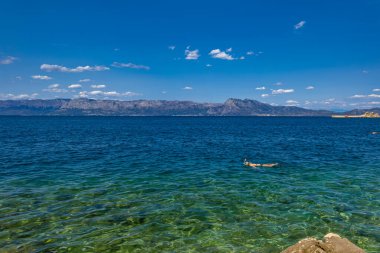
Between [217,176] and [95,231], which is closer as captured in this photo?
[95,231]

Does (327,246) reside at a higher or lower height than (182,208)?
higher

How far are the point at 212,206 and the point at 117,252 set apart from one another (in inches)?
349

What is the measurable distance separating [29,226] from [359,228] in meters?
20.8

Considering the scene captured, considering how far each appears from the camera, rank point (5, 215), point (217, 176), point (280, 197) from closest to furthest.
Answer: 1. point (5, 215)
2. point (280, 197)
3. point (217, 176)

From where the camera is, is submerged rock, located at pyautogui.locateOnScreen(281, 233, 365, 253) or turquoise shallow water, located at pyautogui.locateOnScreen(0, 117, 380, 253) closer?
submerged rock, located at pyautogui.locateOnScreen(281, 233, 365, 253)

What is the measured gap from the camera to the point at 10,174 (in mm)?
33219

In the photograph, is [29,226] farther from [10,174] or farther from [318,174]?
[318,174]

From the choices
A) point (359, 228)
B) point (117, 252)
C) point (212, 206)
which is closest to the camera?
point (117, 252)

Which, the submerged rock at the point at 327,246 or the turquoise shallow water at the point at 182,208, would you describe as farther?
the turquoise shallow water at the point at 182,208

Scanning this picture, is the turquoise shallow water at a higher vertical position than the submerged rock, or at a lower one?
lower

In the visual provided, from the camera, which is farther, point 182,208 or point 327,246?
point 182,208

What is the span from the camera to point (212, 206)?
70.7 ft

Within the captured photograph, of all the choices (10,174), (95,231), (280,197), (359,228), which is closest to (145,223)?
(95,231)

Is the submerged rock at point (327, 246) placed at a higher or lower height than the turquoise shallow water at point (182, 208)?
higher
